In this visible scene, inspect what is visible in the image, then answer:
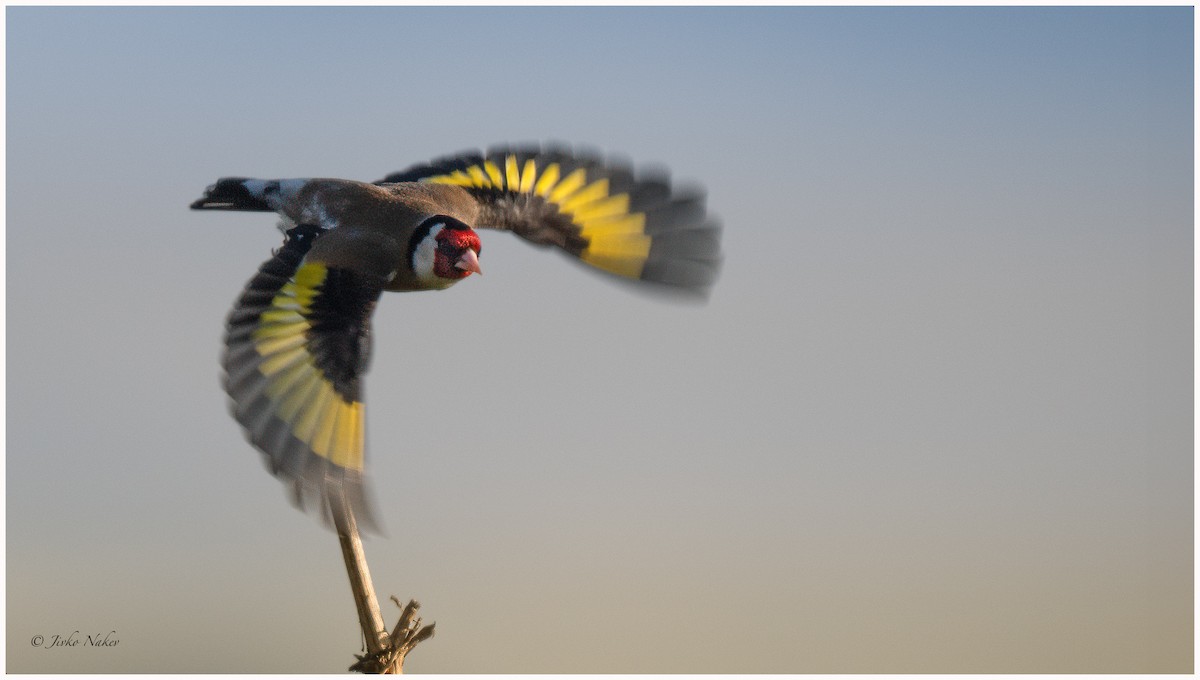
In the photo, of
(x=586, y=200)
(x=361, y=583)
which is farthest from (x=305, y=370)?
(x=586, y=200)

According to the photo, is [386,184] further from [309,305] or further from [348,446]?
[348,446]

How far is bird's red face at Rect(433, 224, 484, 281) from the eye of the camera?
5.38 m

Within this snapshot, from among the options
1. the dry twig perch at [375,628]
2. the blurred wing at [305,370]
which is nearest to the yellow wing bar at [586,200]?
the blurred wing at [305,370]

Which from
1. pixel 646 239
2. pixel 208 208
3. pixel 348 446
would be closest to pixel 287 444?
pixel 348 446

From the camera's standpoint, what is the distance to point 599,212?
6191mm

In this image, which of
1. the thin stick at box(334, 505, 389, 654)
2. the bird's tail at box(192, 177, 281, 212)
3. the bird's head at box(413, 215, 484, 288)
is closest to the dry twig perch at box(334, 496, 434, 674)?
the thin stick at box(334, 505, 389, 654)

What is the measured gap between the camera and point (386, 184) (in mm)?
6094

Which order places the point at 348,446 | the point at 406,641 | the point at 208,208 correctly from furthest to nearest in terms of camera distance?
the point at 208,208 < the point at 348,446 < the point at 406,641

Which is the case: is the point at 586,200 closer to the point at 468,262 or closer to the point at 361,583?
the point at 468,262

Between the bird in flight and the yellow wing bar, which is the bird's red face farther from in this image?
the yellow wing bar

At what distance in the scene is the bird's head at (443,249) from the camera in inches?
211

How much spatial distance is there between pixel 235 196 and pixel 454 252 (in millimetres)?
1250

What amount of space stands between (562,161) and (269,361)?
1.94m

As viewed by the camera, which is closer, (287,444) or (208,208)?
(287,444)
